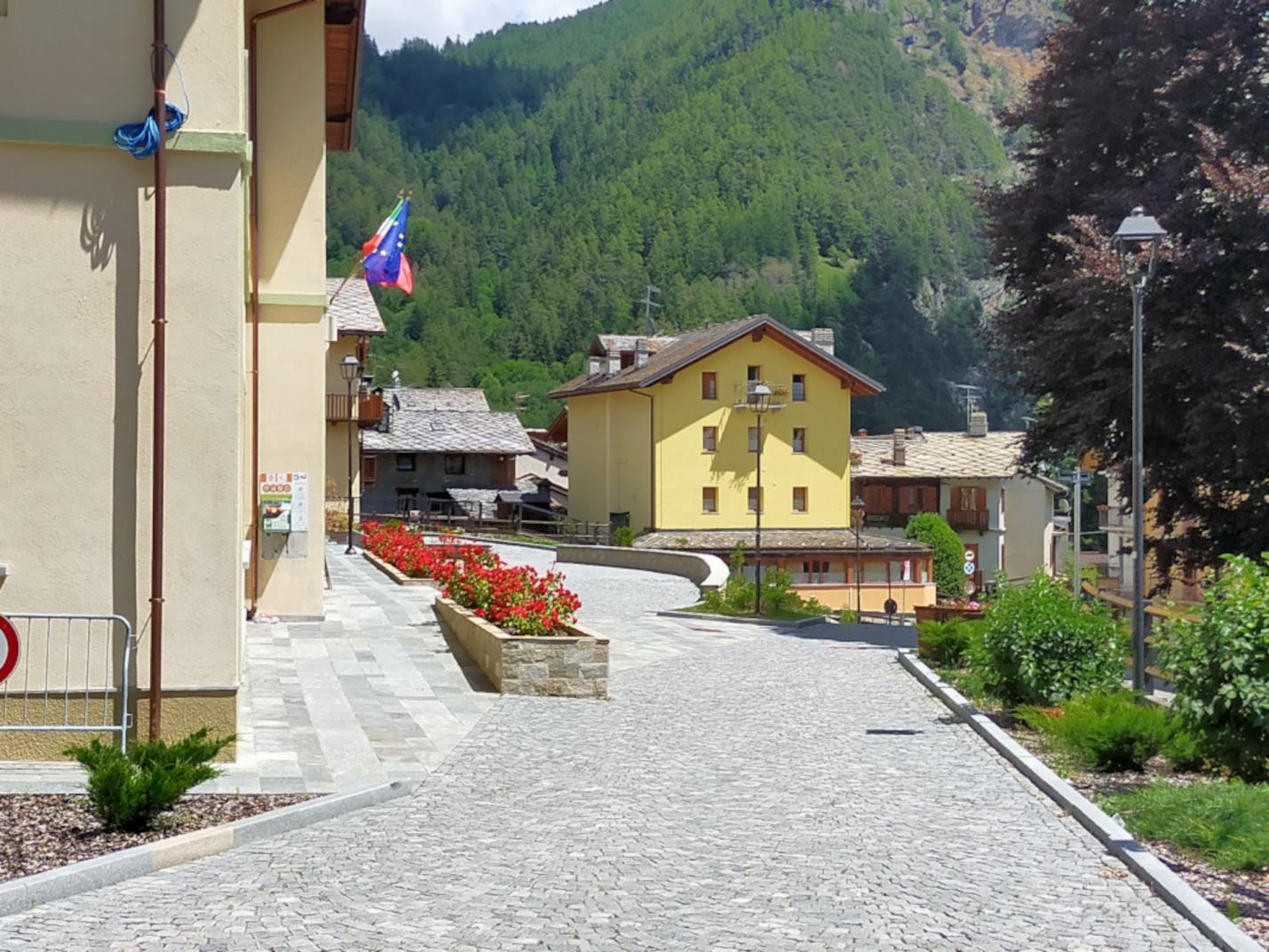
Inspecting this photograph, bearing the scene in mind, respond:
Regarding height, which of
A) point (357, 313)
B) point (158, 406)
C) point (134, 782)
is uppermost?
point (357, 313)

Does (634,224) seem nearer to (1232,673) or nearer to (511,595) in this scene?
(511,595)

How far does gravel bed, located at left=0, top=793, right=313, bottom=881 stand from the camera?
765 cm

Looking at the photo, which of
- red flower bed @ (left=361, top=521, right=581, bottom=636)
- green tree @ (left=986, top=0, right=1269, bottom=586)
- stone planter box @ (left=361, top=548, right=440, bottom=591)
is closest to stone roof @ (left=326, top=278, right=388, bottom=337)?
stone planter box @ (left=361, top=548, right=440, bottom=591)

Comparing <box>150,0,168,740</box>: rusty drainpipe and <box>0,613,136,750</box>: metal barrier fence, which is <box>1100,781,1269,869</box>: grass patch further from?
<box>0,613,136,750</box>: metal barrier fence

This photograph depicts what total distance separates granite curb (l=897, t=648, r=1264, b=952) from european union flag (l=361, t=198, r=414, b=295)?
1500cm

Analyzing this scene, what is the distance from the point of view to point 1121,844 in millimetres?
8352

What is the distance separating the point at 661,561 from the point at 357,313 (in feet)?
59.9

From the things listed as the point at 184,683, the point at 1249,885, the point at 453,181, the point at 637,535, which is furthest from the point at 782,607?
the point at 453,181

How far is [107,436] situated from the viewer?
10.3 meters

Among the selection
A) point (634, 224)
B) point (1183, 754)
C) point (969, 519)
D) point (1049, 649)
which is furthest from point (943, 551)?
point (634, 224)

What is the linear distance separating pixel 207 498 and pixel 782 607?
72.2ft

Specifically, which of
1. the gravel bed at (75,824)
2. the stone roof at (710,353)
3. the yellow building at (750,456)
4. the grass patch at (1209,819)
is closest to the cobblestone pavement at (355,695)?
the gravel bed at (75,824)

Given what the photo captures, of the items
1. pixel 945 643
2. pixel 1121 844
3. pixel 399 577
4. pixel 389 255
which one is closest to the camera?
pixel 1121 844

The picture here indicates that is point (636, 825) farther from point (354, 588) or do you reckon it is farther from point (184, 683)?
point (354, 588)
